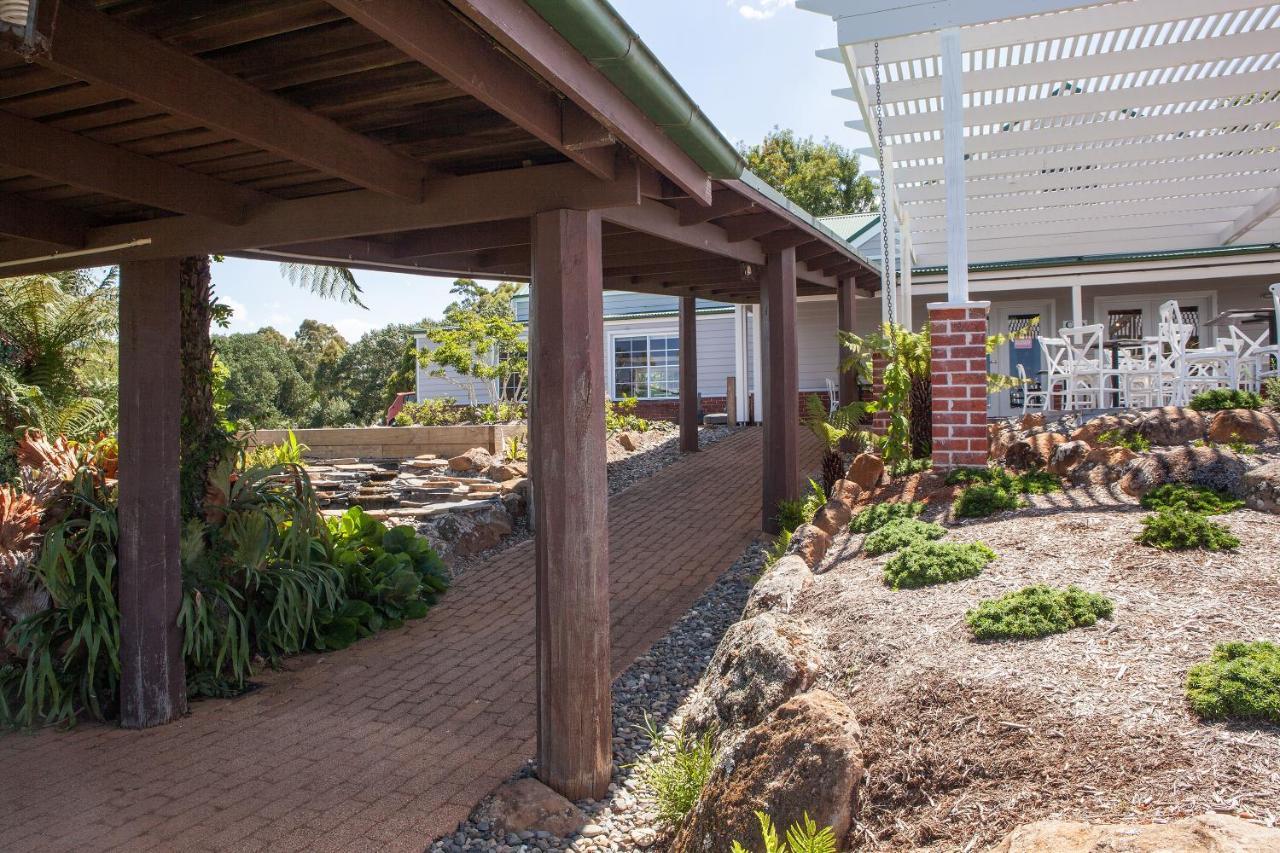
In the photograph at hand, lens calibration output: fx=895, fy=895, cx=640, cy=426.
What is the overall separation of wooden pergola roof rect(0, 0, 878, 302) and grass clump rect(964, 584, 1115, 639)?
228 centimetres

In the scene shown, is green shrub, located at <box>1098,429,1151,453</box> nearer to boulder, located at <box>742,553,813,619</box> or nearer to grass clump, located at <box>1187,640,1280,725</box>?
boulder, located at <box>742,553,813,619</box>

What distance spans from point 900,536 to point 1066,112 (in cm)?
626

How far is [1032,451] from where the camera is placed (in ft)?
21.8

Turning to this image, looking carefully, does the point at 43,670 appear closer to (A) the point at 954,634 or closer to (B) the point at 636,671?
(B) the point at 636,671

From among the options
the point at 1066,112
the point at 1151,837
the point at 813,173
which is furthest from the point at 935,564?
the point at 813,173

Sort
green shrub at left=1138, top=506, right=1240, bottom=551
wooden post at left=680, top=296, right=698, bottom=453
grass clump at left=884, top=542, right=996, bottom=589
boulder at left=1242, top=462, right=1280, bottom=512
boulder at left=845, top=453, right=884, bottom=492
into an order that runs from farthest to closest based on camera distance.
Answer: wooden post at left=680, top=296, right=698, bottom=453 < boulder at left=845, top=453, right=884, bottom=492 < boulder at left=1242, top=462, right=1280, bottom=512 < grass clump at left=884, top=542, right=996, bottom=589 < green shrub at left=1138, top=506, right=1240, bottom=551

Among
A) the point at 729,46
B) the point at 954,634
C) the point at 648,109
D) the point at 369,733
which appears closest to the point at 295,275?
the point at 369,733

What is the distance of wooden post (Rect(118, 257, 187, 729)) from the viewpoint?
→ 4887 millimetres

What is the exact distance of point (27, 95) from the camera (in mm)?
3432

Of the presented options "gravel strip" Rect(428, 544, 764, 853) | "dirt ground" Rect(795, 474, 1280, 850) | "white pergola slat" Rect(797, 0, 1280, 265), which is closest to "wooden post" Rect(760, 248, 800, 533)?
"gravel strip" Rect(428, 544, 764, 853)

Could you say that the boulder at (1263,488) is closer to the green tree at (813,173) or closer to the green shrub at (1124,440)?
the green shrub at (1124,440)

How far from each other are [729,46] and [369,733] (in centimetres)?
2041

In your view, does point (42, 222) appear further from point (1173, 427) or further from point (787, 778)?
point (1173, 427)

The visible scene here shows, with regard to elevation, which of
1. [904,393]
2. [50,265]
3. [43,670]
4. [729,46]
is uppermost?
[729,46]
